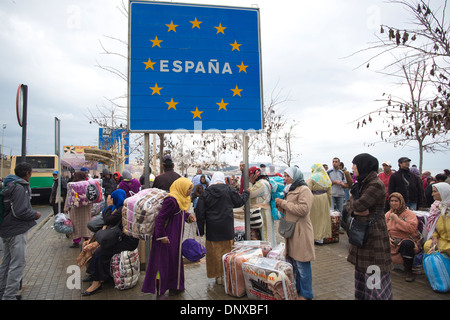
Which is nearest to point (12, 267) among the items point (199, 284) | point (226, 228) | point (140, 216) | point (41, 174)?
point (140, 216)

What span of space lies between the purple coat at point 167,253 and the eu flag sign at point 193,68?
150 cm

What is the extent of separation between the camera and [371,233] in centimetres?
335

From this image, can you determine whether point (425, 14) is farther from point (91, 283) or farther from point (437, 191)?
point (91, 283)

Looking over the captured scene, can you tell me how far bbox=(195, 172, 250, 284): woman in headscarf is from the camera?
4.59 m

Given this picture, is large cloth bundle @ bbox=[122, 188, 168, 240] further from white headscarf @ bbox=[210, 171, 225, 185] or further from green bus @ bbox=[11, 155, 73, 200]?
green bus @ bbox=[11, 155, 73, 200]

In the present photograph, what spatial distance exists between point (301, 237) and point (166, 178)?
2.50 metres

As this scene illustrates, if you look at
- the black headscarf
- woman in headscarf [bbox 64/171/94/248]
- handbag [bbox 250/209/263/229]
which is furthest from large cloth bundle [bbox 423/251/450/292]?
woman in headscarf [bbox 64/171/94/248]

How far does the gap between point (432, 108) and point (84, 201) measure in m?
7.13

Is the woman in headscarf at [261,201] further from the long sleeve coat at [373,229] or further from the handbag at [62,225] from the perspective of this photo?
the handbag at [62,225]

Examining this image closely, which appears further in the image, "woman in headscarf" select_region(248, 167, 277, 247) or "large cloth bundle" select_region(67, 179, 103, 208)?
"large cloth bundle" select_region(67, 179, 103, 208)

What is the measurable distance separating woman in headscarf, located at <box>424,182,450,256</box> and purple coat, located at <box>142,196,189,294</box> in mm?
4009

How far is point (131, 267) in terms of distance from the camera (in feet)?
15.5
